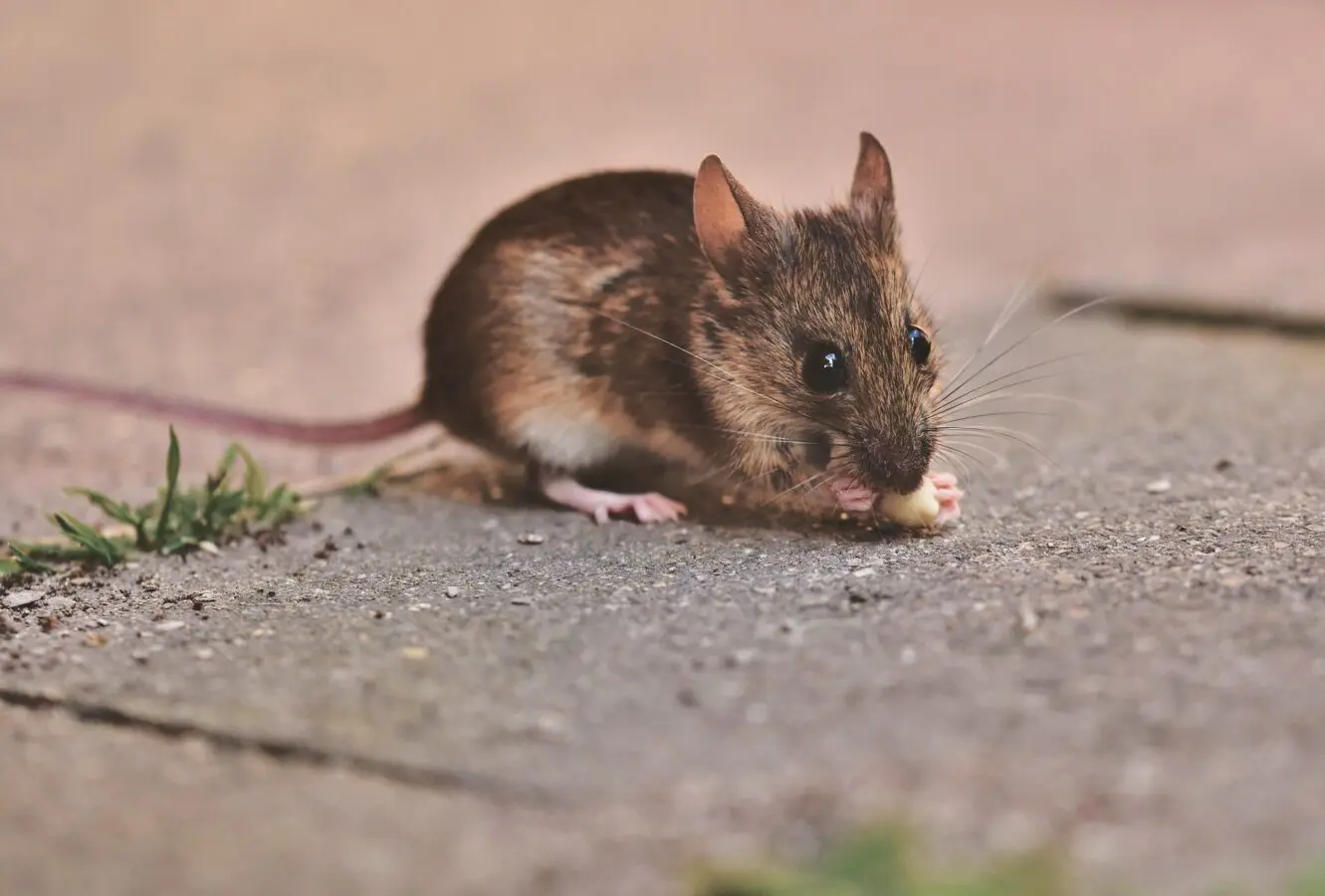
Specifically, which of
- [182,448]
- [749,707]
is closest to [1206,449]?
[749,707]

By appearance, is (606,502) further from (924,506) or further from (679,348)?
(924,506)

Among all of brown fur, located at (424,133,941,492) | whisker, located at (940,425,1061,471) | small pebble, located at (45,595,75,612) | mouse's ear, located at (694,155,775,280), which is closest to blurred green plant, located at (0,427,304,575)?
small pebble, located at (45,595,75,612)

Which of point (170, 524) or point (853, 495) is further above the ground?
point (853, 495)

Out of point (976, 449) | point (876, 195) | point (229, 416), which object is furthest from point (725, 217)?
point (229, 416)

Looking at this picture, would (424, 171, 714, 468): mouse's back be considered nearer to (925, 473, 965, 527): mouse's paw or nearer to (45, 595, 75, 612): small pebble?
(925, 473, 965, 527): mouse's paw

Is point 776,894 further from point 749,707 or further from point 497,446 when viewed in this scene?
point 497,446

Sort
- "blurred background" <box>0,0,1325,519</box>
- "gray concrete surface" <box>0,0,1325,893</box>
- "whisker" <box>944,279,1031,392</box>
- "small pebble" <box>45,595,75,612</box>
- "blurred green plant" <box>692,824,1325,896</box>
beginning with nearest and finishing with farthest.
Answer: "blurred green plant" <box>692,824,1325,896</box> → "gray concrete surface" <box>0,0,1325,893</box> → "small pebble" <box>45,595,75,612</box> → "whisker" <box>944,279,1031,392</box> → "blurred background" <box>0,0,1325,519</box>
